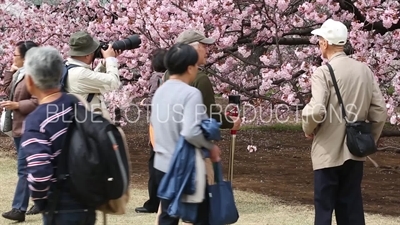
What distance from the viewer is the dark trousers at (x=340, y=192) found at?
4.55 metres

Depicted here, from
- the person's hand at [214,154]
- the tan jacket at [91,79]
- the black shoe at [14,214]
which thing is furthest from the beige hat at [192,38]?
the black shoe at [14,214]

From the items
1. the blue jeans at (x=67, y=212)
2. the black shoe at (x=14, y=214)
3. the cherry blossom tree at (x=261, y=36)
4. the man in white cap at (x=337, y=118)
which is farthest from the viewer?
the cherry blossom tree at (x=261, y=36)

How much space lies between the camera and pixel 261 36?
815 centimetres

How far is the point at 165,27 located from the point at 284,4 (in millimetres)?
1431

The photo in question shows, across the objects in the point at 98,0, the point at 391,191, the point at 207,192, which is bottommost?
the point at 391,191

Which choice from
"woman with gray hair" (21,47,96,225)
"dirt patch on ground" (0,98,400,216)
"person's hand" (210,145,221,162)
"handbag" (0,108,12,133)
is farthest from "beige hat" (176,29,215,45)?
"dirt patch on ground" (0,98,400,216)

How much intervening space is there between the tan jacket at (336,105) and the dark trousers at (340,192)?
91 mm

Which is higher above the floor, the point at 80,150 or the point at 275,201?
the point at 80,150

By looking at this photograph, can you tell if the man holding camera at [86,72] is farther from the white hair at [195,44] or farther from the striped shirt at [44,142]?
the striped shirt at [44,142]

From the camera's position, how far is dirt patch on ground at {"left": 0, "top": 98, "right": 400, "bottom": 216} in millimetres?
8016

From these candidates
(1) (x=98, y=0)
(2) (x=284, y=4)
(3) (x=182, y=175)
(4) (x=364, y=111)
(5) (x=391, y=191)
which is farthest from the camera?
(1) (x=98, y=0)

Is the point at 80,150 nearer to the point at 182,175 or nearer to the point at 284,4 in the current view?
the point at 182,175

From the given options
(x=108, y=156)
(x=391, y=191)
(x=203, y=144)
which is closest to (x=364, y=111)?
(x=203, y=144)

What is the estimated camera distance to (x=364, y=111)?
4.54 meters
